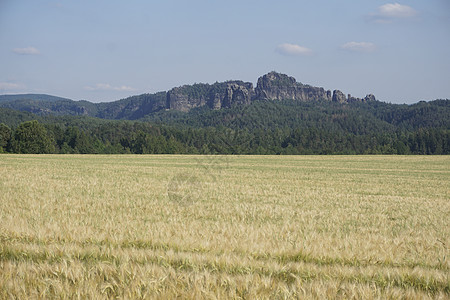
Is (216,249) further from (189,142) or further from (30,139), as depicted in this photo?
(189,142)

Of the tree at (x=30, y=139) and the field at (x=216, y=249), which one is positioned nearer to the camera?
the field at (x=216, y=249)

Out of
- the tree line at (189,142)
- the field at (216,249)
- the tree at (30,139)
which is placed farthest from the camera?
the tree line at (189,142)

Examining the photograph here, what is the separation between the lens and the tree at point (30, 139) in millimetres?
86562

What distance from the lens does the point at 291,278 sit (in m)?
5.50

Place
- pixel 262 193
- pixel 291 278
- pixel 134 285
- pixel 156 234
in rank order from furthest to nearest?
pixel 262 193, pixel 156 234, pixel 291 278, pixel 134 285

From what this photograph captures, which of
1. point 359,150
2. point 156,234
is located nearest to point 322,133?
point 359,150

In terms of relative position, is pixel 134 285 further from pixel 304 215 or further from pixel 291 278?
pixel 304 215

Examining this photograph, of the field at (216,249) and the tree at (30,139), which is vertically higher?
the tree at (30,139)

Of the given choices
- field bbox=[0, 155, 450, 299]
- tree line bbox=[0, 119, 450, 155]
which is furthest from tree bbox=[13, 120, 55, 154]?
field bbox=[0, 155, 450, 299]

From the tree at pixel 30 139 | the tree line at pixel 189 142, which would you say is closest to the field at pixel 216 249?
the tree at pixel 30 139

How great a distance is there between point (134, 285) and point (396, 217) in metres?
10.5

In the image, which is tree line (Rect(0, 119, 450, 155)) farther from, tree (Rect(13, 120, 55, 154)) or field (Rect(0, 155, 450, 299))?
field (Rect(0, 155, 450, 299))

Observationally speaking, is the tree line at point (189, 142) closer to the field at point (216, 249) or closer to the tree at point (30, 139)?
the tree at point (30, 139)

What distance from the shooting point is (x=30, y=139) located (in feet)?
287
